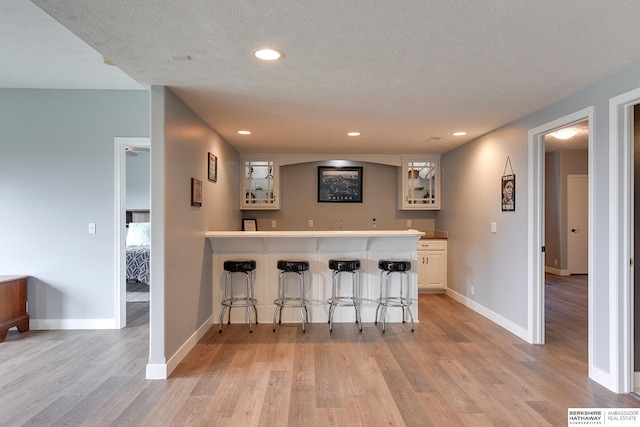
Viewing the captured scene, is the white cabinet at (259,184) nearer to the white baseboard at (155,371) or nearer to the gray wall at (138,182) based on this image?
the gray wall at (138,182)

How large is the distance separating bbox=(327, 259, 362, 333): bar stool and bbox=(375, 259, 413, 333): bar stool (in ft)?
0.87

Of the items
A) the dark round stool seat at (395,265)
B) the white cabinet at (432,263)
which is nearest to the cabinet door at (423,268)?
the white cabinet at (432,263)

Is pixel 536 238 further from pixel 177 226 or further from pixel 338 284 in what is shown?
pixel 177 226

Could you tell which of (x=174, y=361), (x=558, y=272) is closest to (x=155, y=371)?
(x=174, y=361)

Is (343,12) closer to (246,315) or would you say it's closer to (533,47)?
(533,47)

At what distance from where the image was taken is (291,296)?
411 centimetres

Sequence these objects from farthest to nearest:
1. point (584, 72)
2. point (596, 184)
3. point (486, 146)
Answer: point (486, 146), point (596, 184), point (584, 72)

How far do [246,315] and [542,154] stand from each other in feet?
11.7

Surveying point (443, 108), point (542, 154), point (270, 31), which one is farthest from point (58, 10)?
point (542, 154)

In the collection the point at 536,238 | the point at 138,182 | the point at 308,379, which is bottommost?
the point at 308,379

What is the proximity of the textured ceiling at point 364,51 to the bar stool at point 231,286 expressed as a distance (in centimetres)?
155

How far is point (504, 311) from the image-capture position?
12.9ft

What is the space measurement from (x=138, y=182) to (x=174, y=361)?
210 inches

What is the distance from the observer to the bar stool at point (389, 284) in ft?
12.5
